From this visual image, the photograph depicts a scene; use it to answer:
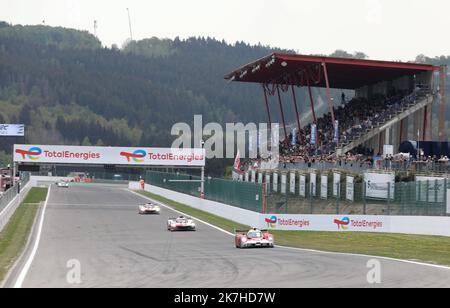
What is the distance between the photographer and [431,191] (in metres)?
38.6

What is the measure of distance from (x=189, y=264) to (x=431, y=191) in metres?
19.0

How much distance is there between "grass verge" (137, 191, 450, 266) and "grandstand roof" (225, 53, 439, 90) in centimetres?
2273

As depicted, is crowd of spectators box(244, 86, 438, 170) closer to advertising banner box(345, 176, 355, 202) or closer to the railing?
the railing

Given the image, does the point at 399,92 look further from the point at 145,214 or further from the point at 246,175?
the point at 145,214

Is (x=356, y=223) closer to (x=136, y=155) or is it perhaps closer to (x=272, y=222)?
(x=272, y=222)

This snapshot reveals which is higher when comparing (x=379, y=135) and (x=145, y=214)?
(x=379, y=135)

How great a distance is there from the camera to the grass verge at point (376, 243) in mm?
27191

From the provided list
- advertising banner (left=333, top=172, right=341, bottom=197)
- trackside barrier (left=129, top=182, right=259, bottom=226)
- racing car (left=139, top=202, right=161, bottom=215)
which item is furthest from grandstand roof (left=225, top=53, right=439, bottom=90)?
advertising banner (left=333, top=172, right=341, bottom=197)

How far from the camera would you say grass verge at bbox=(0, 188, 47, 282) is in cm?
2528

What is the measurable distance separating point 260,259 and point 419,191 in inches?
654

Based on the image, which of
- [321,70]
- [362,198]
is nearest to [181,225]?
[362,198]

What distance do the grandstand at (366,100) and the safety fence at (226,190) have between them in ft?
25.2

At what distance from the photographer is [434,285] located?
1708 centimetres
